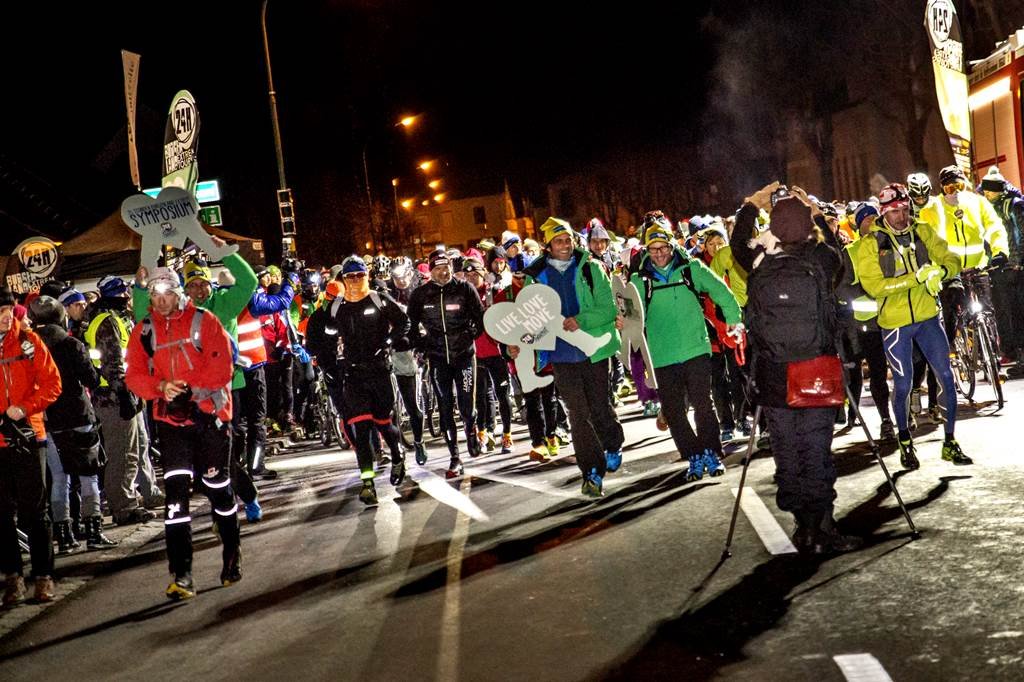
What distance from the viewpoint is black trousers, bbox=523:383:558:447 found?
38.2ft

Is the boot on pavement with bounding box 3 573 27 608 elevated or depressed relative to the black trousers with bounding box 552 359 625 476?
depressed

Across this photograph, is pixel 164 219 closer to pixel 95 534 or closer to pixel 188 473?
pixel 188 473

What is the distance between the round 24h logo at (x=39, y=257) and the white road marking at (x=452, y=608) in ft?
30.8

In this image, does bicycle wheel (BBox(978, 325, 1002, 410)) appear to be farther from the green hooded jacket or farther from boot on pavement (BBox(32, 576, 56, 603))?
boot on pavement (BBox(32, 576, 56, 603))

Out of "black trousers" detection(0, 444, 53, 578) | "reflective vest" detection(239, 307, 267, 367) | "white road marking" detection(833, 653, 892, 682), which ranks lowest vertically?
"white road marking" detection(833, 653, 892, 682)

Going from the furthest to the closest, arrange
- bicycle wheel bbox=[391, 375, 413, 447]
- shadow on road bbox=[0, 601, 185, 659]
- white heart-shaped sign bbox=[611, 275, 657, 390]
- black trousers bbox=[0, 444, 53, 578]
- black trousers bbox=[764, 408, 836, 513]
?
bicycle wheel bbox=[391, 375, 413, 447]
white heart-shaped sign bbox=[611, 275, 657, 390]
black trousers bbox=[0, 444, 53, 578]
shadow on road bbox=[0, 601, 185, 659]
black trousers bbox=[764, 408, 836, 513]

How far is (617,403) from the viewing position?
16.4 m

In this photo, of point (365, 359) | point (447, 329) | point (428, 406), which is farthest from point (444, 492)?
point (428, 406)

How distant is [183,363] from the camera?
24.0 feet

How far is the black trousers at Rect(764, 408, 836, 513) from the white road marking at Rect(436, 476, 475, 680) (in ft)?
6.54

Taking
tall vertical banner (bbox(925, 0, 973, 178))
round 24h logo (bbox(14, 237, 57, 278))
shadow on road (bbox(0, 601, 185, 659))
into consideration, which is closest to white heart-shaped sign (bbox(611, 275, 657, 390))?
shadow on road (bbox(0, 601, 185, 659))

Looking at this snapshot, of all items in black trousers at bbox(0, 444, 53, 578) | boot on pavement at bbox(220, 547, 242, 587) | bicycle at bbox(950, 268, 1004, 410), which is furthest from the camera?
bicycle at bbox(950, 268, 1004, 410)

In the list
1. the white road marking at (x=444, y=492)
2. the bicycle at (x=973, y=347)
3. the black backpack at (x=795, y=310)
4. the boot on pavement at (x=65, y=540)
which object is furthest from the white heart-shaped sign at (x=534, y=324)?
the bicycle at (x=973, y=347)

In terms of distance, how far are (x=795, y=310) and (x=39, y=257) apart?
12326 mm
